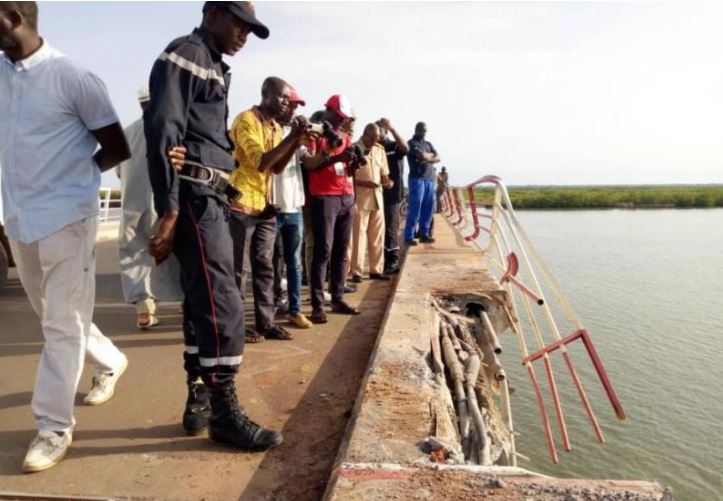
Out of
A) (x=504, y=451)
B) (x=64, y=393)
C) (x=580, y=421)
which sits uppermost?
(x=64, y=393)

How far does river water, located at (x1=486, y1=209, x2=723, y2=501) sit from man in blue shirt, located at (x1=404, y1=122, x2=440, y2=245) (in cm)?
241

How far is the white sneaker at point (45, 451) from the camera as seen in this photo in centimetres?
220

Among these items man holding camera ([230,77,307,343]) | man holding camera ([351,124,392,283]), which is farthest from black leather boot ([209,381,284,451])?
man holding camera ([351,124,392,283])

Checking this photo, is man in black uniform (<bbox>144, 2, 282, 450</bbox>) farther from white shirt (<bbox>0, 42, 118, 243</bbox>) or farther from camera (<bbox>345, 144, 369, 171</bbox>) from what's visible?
camera (<bbox>345, 144, 369, 171</bbox>)

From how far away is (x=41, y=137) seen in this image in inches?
87.7

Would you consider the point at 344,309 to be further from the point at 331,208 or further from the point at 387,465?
the point at 387,465

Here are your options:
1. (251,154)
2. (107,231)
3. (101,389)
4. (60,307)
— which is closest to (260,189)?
(251,154)

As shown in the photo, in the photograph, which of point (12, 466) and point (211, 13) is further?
point (211, 13)

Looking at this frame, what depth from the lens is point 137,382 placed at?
3188 millimetres

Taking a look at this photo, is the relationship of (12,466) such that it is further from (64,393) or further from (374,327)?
(374,327)

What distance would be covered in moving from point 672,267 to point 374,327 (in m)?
14.8

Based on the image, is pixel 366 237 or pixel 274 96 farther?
pixel 366 237

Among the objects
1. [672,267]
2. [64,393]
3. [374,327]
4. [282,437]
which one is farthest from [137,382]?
[672,267]

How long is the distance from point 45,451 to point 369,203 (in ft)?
13.6
